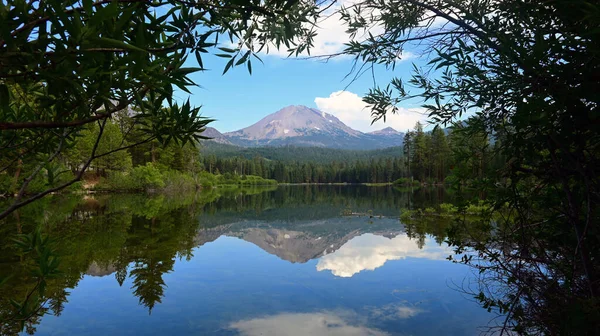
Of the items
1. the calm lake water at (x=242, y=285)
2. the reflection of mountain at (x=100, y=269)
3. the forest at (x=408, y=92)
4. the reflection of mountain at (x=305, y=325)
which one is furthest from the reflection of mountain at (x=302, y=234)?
the forest at (x=408, y=92)

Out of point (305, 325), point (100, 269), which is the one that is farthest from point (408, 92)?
point (100, 269)

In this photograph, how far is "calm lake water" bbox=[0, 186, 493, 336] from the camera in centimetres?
626

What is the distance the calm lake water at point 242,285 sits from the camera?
6.26m

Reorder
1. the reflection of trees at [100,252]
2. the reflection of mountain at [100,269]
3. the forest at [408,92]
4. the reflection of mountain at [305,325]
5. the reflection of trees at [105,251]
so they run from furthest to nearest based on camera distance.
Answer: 1. the reflection of mountain at [100,269]
2. the reflection of trees at [105,251]
3. the reflection of trees at [100,252]
4. the reflection of mountain at [305,325]
5. the forest at [408,92]

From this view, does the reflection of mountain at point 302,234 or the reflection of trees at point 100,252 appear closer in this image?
the reflection of trees at point 100,252

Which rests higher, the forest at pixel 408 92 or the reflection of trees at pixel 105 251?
the forest at pixel 408 92

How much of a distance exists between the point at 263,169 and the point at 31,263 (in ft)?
486

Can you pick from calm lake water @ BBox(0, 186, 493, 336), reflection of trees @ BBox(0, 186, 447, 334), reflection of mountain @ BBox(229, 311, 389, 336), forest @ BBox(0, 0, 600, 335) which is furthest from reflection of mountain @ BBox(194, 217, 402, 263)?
forest @ BBox(0, 0, 600, 335)

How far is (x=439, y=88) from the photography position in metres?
3.85

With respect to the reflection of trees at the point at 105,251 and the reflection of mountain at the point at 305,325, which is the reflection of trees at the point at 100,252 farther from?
the reflection of mountain at the point at 305,325

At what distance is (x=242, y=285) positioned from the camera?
8867 mm

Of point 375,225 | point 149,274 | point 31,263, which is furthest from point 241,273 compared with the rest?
point 375,225

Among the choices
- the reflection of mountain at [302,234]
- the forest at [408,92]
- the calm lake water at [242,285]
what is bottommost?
the reflection of mountain at [302,234]

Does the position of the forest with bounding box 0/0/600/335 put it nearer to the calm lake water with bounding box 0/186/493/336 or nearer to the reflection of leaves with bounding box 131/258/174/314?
the calm lake water with bounding box 0/186/493/336
